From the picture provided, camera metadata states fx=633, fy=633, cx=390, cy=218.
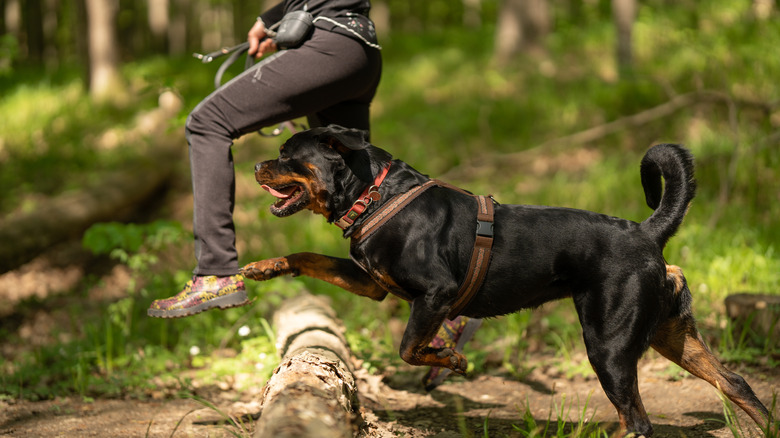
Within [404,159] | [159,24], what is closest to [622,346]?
[404,159]

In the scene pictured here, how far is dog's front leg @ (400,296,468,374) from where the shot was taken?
10.1ft

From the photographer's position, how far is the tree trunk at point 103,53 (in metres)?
12.1

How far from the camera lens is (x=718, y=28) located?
11023 millimetres

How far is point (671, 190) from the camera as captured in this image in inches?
128

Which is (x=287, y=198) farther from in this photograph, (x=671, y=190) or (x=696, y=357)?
(x=696, y=357)

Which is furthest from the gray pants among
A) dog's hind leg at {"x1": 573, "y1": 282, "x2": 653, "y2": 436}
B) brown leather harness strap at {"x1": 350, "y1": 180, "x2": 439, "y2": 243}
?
dog's hind leg at {"x1": 573, "y1": 282, "x2": 653, "y2": 436}

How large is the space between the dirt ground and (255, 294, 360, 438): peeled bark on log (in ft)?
1.06

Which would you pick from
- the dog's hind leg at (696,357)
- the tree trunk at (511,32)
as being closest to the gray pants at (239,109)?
the dog's hind leg at (696,357)

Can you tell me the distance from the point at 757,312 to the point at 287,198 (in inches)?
130

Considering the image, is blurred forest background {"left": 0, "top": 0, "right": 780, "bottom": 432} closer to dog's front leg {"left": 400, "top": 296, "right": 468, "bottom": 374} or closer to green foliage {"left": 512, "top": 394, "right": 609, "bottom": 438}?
green foliage {"left": 512, "top": 394, "right": 609, "bottom": 438}

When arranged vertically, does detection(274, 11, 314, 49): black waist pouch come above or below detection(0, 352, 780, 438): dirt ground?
above

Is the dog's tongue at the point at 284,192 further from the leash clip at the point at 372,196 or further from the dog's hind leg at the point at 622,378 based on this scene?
the dog's hind leg at the point at 622,378

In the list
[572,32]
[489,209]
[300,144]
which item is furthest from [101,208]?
[572,32]

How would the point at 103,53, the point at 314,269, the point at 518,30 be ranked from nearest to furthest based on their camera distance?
the point at 314,269 → the point at 103,53 → the point at 518,30
